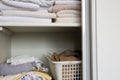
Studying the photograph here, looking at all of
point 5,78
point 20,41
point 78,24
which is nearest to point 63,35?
point 20,41

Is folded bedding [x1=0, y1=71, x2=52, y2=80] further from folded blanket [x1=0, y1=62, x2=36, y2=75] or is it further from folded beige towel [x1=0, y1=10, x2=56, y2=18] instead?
folded beige towel [x1=0, y1=10, x2=56, y2=18]

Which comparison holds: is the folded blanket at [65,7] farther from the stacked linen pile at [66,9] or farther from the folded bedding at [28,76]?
the folded bedding at [28,76]

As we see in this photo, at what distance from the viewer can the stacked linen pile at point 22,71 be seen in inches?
36.9

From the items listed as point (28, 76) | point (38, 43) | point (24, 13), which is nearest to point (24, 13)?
point (24, 13)

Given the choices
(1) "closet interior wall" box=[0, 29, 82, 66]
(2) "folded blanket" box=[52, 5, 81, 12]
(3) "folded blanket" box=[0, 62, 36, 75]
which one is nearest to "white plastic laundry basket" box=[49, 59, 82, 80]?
(3) "folded blanket" box=[0, 62, 36, 75]

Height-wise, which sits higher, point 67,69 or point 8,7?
point 8,7

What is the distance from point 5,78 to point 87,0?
A: 62 cm
